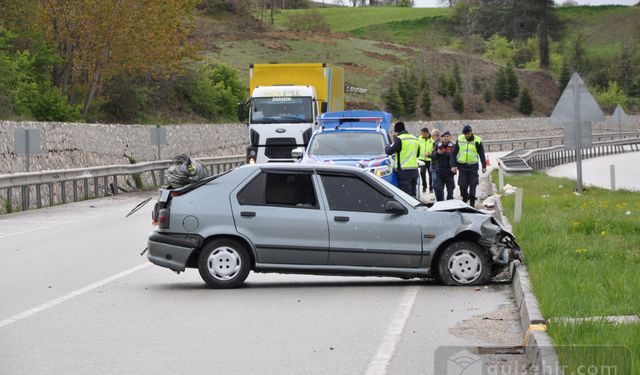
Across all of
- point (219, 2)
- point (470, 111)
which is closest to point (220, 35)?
point (219, 2)

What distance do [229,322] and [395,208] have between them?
118 inches

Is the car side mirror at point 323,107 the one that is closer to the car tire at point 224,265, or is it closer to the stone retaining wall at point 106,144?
the stone retaining wall at point 106,144

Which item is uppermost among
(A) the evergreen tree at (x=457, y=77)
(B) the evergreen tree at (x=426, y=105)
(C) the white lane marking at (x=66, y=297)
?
(A) the evergreen tree at (x=457, y=77)

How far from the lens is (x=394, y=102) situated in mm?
93812

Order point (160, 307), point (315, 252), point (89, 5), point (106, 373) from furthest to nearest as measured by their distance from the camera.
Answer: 1. point (89, 5)
2. point (315, 252)
3. point (160, 307)
4. point (106, 373)

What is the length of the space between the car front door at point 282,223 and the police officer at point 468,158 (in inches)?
386

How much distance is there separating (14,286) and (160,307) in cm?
263

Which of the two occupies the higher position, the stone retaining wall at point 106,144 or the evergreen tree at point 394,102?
the evergreen tree at point 394,102

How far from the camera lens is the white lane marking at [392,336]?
28.6ft

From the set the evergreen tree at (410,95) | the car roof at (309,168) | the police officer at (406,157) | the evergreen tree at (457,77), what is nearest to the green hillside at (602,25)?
the evergreen tree at (457,77)

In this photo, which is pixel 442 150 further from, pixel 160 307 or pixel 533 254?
pixel 160 307

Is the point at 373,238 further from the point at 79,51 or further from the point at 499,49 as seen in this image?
the point at 499,49

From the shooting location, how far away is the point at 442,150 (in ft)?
78.6

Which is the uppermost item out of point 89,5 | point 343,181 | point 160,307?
point 89,5
